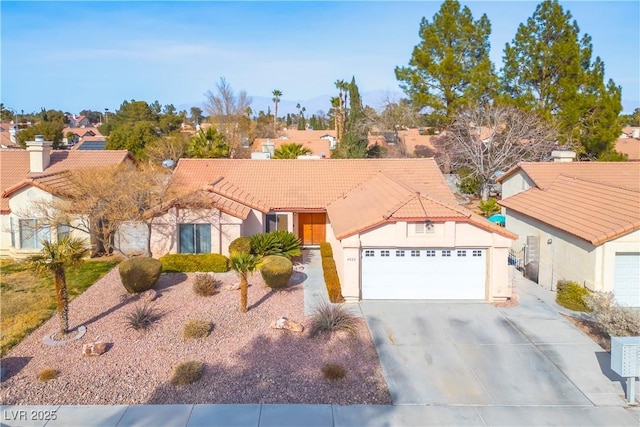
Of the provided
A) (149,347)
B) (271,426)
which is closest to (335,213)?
(149,347)

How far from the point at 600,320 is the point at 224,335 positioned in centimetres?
1099

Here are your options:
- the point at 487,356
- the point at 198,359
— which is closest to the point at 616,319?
the point at 487,356

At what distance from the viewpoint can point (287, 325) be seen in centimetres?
1553

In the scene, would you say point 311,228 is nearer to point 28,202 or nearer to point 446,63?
point 28,202

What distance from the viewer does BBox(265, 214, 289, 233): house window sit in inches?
1027

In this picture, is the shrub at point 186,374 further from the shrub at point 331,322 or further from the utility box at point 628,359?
the utility box at point 628,359

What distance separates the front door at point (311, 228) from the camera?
26922 mm

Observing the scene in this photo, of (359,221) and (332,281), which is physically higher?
A: (359,221)

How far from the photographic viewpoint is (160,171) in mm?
25672

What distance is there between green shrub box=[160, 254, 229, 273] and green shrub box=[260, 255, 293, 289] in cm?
343

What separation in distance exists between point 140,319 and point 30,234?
1210cm

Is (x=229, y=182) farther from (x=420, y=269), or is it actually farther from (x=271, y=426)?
(x=271, y=426)

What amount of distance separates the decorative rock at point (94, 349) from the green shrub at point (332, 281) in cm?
769

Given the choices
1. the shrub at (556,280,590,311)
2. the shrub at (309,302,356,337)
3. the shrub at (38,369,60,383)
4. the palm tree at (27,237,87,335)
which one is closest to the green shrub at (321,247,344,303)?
the shrub at (309,302,356,337)
